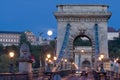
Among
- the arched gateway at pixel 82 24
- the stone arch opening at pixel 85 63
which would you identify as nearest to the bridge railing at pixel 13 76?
the arched gateway at pixel 82 24

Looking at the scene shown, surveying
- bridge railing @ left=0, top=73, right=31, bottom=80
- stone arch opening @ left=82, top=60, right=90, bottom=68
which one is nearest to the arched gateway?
bridge railing @ left=0, top=73, right=31, bottom=80

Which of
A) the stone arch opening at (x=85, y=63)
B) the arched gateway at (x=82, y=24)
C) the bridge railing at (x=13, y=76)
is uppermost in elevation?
the arched gateway at (x=82, y=24)

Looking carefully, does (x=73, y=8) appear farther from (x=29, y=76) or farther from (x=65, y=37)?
(x=29, y=76)

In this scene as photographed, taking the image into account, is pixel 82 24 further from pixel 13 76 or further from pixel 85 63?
pixel 85 63

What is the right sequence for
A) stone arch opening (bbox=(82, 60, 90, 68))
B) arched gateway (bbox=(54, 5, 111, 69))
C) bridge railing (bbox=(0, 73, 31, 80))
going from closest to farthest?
bridge railing (bbox=(0, 73, 31, 80)) < arched gateway (bbox=(54, 5, 111, 69)) < stone arch opening (bbox=(82, 60, 90, 68))

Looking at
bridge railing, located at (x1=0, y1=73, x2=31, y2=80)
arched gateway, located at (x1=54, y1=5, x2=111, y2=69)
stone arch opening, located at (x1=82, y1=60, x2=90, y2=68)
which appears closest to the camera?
bridge railing, located at (x1=0, y1=73, x2=31, y2=80)

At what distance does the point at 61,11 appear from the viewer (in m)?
78.1

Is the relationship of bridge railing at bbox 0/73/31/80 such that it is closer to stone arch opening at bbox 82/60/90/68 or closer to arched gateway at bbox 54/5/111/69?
arched gateway at bbox 54/5/111/69

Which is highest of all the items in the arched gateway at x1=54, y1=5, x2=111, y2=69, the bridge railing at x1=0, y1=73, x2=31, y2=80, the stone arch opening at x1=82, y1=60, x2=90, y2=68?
the arched gateway at x1=54, y1=5, x2=111, y2=69

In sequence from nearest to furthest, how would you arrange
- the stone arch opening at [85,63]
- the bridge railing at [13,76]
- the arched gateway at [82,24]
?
the bridge railing at [13,76]
the arched gateway at [82,24]
the stone arch opening at [85,63]

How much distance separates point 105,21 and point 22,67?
4925 cm

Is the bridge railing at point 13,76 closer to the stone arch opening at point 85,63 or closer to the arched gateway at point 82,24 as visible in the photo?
the arched gateway at point 82,24

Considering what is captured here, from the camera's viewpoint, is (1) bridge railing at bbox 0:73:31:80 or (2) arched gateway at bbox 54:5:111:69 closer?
(1) bridge railing at bbox 0:73:31:80

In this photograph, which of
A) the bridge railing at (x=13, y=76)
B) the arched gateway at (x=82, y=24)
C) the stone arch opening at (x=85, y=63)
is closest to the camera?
the bridge railing at (x=13, y=76)
